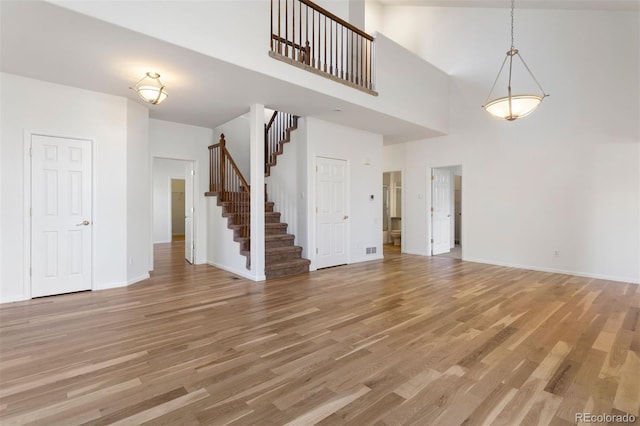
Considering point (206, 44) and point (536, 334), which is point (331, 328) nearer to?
point (536, 334)

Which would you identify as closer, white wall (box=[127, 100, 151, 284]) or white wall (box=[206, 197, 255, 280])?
white wall (box=[127, 100, 151, 284])

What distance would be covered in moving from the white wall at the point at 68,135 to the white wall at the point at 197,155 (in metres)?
1.48

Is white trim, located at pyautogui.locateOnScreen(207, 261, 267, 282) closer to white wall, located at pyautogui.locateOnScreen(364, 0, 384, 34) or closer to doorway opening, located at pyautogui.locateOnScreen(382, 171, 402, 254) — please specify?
doorway opening, located at pyautogui.locateOnScreen(382, 171, 402, 254)

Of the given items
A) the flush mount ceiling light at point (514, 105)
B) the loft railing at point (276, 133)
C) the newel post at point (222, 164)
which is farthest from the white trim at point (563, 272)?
the newel post at point (222, 164)

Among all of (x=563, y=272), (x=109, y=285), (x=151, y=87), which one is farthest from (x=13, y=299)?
(x=563, y=272)

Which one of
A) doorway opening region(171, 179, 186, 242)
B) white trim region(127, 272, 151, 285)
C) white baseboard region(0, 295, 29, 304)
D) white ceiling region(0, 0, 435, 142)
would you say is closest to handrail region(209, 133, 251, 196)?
white ceiling region(0, 0, 435, 142)

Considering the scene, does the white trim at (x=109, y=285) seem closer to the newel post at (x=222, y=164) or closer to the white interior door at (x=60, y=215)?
the white interior door at (x=60, y=215)

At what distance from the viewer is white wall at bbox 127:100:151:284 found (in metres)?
4.82

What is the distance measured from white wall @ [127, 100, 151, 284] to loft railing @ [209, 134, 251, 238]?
4.46 feet

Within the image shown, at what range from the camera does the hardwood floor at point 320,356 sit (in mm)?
1859

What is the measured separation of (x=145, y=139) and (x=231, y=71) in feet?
7.78

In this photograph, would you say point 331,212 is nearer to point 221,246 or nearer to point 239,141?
point 221,246

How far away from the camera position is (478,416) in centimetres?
179

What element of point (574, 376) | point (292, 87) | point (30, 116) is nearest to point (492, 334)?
point (574, 376)
